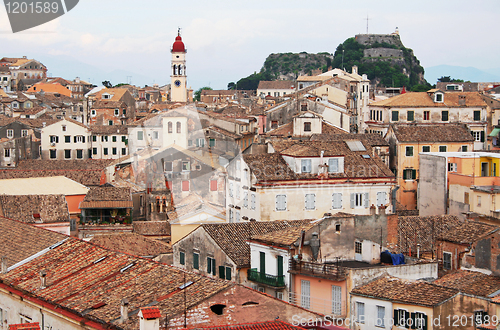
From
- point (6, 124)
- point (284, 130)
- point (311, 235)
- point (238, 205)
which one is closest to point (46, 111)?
point (6, 124)

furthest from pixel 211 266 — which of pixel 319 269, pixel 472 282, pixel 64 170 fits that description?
pixel 64 170

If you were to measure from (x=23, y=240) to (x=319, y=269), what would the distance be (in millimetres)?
11188

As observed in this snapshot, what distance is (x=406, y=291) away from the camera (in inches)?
1040

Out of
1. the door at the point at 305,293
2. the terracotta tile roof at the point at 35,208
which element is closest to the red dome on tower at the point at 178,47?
the terracotta tile roof at the point at 35,208

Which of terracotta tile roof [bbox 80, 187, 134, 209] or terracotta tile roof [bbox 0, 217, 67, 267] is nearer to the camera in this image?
terracotta tile roof [bbox 0, 217, 67, 267]

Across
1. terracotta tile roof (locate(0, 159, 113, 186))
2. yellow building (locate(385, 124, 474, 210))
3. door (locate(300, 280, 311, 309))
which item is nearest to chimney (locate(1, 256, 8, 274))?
door (locate(300, 280, 311, 309))

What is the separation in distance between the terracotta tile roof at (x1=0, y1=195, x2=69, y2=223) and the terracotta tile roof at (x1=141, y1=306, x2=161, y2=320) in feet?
79.3

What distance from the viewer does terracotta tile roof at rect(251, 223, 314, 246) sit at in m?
30.6

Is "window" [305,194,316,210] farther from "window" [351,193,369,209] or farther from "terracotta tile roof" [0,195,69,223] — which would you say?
"terracotta tile roof" [0,195,69,223]

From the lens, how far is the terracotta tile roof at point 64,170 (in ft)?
212

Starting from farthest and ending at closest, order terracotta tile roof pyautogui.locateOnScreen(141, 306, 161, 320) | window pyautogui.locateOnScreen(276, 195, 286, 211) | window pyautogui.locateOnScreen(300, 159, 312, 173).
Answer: window pyautogui.locateOnScreen(300, 159, 312, 173)
window pyautogui.locateOnScreen(276, 195, 286, 211)
terracotta tile roof pyautogui.locateOnScreen(141, 306, 161, 320)

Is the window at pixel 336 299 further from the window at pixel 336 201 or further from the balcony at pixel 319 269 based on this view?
the window at pixel 336 201

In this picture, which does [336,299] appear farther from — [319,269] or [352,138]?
[352,138]

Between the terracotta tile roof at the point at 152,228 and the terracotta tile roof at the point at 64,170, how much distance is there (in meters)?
16.1
